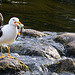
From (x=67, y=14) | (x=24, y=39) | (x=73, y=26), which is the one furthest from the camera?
(x=67, y=14)

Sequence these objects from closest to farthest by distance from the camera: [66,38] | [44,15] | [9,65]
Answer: [9,65], [66,38], [44,15]

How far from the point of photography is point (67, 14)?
23.6 meters

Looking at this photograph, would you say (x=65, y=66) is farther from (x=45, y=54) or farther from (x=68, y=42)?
(x=68, y=42)

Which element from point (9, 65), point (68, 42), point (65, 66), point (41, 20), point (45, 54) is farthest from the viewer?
point (41, 20)

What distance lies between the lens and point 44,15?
74.2 feet

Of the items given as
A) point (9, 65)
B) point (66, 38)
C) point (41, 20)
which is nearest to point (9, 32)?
point (9, 65)

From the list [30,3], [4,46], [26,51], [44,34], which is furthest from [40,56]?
[30,3]

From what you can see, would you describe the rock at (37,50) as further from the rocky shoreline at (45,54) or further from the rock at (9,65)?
the rock at (9,65)

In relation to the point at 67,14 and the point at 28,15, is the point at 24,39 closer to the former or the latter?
the point at 28,15

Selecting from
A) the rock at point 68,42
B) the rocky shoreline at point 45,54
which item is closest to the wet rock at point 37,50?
the rocky shoreline at point 45,54

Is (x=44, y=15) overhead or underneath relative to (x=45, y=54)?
underneath

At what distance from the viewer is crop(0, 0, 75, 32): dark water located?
1877cm

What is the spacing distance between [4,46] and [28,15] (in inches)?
380

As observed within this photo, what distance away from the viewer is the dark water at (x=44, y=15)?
1877 centimetres
